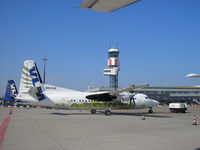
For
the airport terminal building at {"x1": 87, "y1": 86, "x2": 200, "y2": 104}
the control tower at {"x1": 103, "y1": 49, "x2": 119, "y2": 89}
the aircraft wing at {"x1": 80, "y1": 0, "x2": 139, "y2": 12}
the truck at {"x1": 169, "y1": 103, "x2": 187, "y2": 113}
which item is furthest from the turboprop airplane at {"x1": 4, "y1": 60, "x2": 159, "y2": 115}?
the control tower at {"x1": 103, "y1": 49, "x2": 119, "y2": 89}

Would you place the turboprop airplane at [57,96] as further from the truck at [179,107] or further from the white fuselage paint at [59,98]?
the truck at [179,107]

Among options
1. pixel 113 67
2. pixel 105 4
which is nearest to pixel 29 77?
pixel 105 4

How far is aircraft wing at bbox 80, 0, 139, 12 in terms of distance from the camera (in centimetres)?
336

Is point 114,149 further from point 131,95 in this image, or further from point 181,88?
point 181,88

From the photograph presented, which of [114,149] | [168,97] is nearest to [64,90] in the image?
[114,149]

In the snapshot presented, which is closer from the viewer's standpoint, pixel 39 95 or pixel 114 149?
pixel 114 149

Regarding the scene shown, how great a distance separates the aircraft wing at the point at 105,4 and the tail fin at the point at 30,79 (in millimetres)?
19798

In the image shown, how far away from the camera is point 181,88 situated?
100500 millimetres

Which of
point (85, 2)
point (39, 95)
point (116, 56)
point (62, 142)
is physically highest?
point (116, 56)

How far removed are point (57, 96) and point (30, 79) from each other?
144 inches

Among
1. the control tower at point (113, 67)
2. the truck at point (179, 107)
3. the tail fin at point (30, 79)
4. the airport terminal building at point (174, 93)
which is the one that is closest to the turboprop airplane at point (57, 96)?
the tail fin at point (30, 79)

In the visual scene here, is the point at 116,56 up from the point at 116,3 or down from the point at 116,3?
up

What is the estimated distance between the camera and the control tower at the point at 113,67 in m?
128

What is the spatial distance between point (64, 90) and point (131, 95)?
887 centimetres
